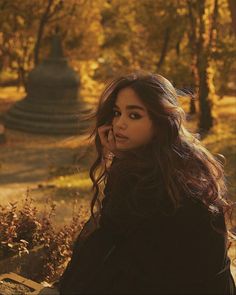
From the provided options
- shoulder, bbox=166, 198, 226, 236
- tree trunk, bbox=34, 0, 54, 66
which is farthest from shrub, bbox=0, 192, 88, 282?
tree trunk, bbox=34, 0, 54, 66

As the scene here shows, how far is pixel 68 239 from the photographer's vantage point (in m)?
5.74

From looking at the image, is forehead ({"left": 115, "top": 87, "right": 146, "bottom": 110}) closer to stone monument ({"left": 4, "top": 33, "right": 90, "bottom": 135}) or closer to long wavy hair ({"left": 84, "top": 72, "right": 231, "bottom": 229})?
long wavy hair ({"left": 84, "top": 72, "right": 231, "bottom": 229})

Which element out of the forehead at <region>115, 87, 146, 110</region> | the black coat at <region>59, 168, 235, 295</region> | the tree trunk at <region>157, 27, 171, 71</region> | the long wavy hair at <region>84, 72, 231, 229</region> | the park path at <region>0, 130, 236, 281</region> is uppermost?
the forehead at <region>115, 87, 146, 110</region>

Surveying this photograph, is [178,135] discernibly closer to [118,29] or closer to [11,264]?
[11,264]

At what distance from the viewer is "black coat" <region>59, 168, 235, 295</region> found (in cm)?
270

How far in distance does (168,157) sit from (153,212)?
0.30 m

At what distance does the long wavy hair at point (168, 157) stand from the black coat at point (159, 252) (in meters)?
0.08

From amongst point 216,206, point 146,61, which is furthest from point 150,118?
point 146,61

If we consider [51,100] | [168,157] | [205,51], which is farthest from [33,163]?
[168,157]

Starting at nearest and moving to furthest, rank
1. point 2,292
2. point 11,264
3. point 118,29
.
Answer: point 2,292 < point 11,264 < point 118,29

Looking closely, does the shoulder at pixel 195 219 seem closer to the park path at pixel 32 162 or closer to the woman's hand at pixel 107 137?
the woman's hand at pixel 107 137

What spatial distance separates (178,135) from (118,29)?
26.0 metres

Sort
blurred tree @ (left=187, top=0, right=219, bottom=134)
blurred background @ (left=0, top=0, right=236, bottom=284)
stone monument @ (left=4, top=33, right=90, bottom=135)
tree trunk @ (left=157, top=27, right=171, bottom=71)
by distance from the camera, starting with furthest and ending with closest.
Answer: tree trunk @ (left=157, top=27, right=171, bottom=71) → stone monument @ (left=4, top=33, right=90, bottom=135) → blurred tree @ (left=187, top=0, right=219, bottom=134) → blurred background @ (left=0, top=0, right=236, bottom=284)

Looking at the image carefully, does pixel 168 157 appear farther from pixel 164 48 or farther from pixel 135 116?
pixel 164 48
